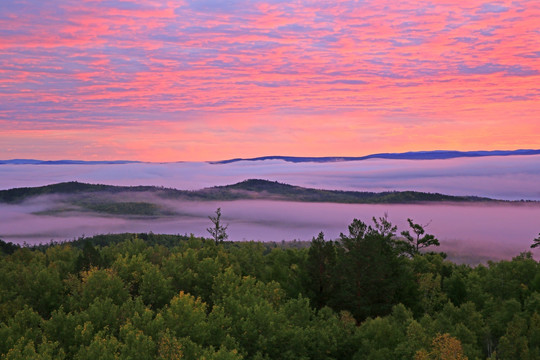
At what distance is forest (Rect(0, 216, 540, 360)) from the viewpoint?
5675 centimetres

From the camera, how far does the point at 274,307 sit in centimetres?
7669

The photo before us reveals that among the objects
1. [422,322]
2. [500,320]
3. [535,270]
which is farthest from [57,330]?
[535,270]

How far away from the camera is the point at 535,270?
99.4 metres

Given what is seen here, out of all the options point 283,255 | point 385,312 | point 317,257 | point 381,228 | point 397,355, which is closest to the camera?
point 397,355

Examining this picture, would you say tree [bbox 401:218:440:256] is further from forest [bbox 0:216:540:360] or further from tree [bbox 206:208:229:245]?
tree [bbox 206:208:229:245]

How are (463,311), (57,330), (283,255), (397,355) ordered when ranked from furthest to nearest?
(283,255) → (463,311) → (57,330) → (397,355)

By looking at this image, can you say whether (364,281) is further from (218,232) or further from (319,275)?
(218,232)

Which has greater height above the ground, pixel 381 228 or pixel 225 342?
pixel 381 228

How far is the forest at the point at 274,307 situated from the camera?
56.8 m

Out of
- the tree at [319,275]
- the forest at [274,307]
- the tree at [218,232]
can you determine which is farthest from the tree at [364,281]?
the tree at [218,232]

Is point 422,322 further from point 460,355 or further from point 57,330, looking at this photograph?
point 57,330

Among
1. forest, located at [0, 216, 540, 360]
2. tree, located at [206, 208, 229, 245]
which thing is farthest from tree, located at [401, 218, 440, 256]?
tree, located at [206, 208, 229, 245]

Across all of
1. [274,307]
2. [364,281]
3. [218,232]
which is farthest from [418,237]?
[274,307]

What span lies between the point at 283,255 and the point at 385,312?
34.5m
